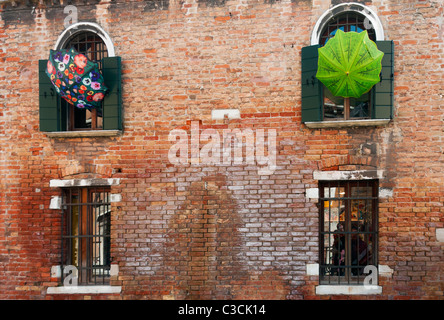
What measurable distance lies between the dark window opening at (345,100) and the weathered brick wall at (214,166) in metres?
0.31

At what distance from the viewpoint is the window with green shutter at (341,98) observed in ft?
19.3

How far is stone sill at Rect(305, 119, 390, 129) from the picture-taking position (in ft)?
19.3

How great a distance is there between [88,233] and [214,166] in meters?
2.59

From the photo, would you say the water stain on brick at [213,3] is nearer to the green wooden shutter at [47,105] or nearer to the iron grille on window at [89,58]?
the iron grille on window at [89,58]

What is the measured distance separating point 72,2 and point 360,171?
5.89m

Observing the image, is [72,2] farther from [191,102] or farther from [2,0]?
[191,102]

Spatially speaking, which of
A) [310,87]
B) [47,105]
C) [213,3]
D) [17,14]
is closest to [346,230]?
[310,87]

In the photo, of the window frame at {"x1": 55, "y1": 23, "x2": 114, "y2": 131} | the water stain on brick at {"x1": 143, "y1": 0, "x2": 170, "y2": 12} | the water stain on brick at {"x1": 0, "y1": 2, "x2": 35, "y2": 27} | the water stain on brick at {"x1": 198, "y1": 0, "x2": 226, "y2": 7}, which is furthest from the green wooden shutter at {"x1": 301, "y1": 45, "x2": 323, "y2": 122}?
the water stain on brick at {"x1": 0, "y1": 2, "x2": 35, "y2": 27}

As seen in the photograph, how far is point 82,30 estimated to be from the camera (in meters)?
6.69

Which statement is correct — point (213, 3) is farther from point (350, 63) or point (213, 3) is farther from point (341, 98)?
point (341, 98)

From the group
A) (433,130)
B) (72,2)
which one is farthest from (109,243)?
(433,130)

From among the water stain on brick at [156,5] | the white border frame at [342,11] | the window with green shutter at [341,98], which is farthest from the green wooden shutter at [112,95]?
the white border frame at [342,11]

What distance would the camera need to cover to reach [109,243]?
6.65 m

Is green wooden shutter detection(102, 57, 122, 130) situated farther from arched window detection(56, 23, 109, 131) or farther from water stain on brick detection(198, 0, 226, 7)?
water stain on brick detection(198, 0, 226, 7)
